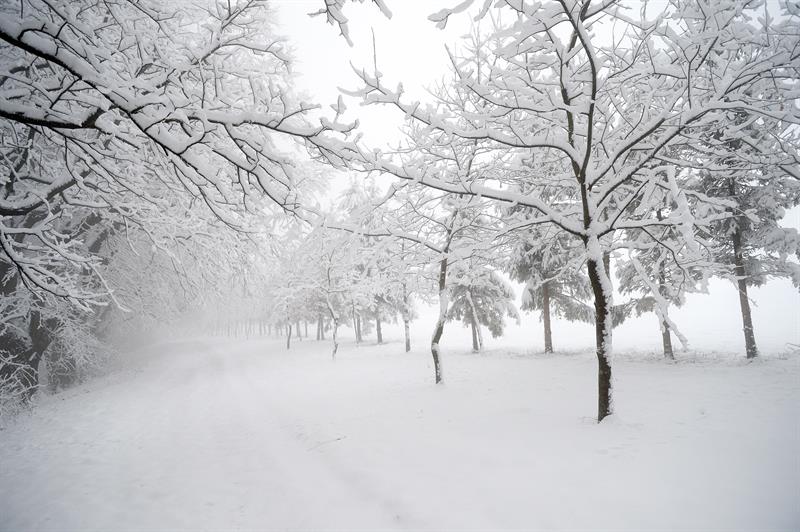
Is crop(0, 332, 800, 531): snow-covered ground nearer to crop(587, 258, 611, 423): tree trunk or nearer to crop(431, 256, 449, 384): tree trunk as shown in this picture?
crop(587, 258, 611, 423): tree trunk

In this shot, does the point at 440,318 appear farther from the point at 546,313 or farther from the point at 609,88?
the point at 546,313

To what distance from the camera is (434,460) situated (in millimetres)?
4984

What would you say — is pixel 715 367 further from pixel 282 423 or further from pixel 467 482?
pixel 282 423

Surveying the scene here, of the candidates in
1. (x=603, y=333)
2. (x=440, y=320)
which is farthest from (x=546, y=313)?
(x=603, y=333)

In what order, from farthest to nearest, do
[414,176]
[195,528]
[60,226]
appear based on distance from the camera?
[60,226]
[414,176]
[195,528]

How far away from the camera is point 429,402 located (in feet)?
26.9

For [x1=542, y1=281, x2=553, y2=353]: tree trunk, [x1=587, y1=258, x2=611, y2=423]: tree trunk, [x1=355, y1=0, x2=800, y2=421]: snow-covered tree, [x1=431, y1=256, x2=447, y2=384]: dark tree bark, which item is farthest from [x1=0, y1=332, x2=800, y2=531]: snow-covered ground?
[x1=542, y1=281, x2=553, y2=353]: tree trunk

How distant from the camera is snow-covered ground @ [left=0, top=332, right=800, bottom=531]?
371 centimetres

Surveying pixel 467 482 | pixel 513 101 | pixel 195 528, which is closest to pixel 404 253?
pixel 513 101

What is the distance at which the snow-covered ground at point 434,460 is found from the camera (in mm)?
3711

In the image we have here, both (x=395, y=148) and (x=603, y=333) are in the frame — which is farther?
(x=395, y=148)

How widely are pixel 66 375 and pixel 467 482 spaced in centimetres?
1888

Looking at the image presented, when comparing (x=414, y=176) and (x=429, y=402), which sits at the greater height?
(x=414, y=176)

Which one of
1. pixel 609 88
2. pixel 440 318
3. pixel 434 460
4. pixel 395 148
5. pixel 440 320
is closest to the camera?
pixel 434 460
